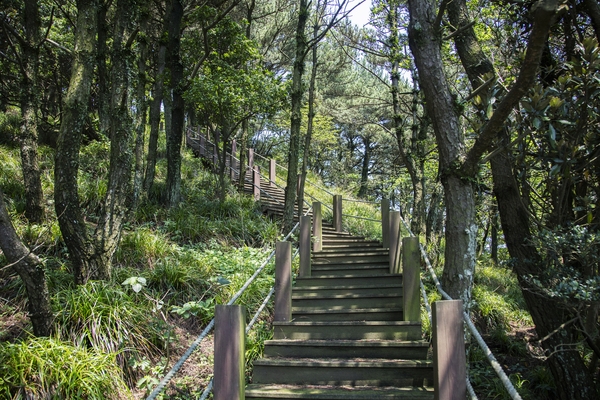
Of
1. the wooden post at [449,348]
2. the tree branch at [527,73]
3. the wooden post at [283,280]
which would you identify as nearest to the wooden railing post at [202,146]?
the wooden post at [283,280]

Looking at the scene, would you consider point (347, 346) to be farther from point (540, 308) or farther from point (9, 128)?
point (9, 128)

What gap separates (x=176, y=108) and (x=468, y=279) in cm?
853

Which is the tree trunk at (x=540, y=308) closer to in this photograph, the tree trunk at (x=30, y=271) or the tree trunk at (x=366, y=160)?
the tree trunk at (x=30, y=271)

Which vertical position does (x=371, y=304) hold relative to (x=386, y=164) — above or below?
below

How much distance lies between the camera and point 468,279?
16.8 ft

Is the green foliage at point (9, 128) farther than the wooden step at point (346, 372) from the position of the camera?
Yes

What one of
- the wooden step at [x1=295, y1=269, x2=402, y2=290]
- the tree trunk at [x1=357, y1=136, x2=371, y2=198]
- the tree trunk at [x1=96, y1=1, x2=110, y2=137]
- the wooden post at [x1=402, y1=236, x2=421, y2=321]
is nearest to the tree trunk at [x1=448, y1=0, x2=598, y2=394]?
the wooden post at [x1=402, y1=236, x2=421, y2=321]

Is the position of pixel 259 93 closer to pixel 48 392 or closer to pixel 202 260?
pixel 202 260

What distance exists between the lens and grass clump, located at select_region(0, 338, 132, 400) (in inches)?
167

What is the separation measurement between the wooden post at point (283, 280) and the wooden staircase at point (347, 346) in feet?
0.47

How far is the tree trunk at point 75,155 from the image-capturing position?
5578 millimetres

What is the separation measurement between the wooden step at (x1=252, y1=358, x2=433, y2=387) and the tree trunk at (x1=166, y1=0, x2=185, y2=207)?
6703 millimetres

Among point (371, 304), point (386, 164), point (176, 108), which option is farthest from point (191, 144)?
point (371, 304)

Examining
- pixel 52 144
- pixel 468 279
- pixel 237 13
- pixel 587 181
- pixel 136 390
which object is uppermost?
pixel 237 13
